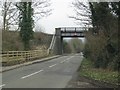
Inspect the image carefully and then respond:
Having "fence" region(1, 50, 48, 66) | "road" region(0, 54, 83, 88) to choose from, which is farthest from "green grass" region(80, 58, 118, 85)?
"fence" region(1, 50, 48, 66)

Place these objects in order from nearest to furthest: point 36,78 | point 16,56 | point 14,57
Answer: point 36,78 → point 14,57 → point 16,56

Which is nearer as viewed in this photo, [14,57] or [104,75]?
[104,75]

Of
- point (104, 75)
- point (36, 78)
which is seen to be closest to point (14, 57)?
point (36, 78)

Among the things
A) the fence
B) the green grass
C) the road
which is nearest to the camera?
the road

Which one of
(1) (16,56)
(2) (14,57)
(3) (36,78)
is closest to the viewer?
(3) (36,78)

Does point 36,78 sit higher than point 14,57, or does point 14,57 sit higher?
point 14,57

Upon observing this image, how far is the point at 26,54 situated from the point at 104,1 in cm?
2561

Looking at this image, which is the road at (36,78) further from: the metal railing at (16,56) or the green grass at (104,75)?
the metal railing at (16,56)

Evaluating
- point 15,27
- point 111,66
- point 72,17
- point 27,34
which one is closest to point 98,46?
point 111,66

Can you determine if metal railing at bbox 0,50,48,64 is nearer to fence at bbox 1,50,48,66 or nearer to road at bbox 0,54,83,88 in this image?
fence at bbox 1,50,48,66

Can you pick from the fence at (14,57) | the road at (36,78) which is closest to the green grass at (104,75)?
the road at (36,78)

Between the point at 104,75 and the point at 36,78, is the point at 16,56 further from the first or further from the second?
the point at 104,75

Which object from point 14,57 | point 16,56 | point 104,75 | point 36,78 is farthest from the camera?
point 16,56

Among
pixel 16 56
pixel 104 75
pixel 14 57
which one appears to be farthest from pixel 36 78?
pixel 16 56
